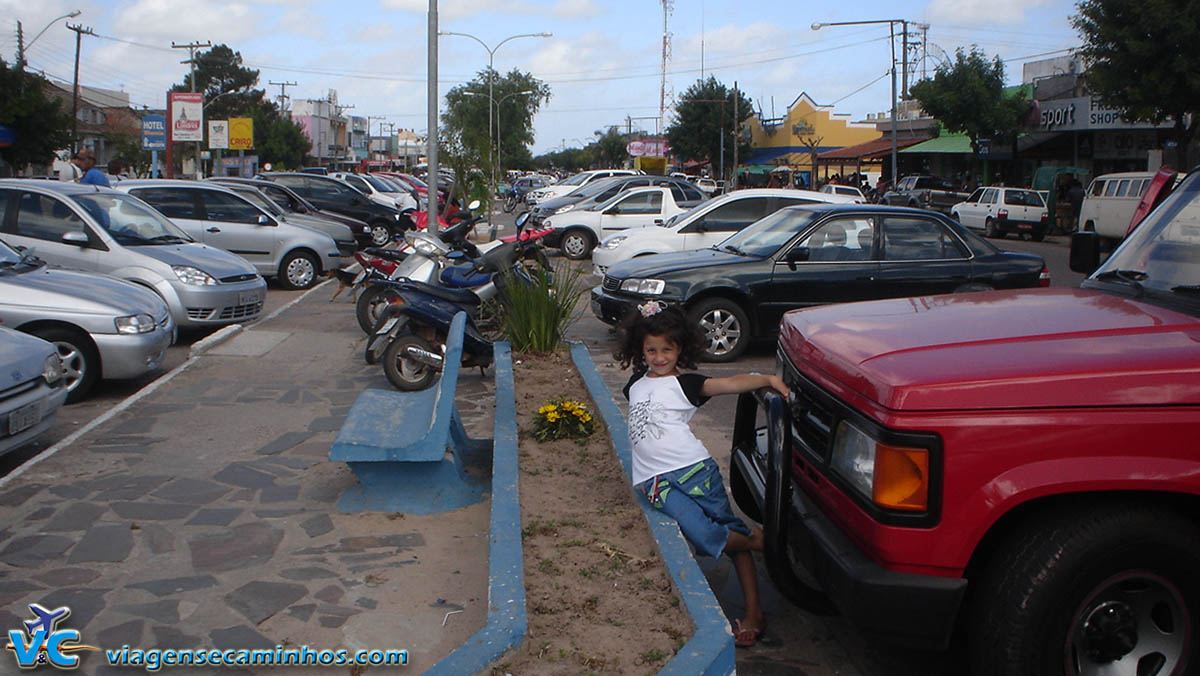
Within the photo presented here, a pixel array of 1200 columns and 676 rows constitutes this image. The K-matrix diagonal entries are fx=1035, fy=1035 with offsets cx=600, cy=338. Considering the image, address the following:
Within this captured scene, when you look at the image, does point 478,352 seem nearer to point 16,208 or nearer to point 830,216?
point 830,216

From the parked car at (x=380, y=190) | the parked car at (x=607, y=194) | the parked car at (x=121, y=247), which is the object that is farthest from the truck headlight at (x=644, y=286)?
the parked car at (x=380, y=190)

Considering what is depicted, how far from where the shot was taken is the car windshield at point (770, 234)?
33.7ft

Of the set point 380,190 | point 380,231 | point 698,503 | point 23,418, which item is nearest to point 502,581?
point 698,503

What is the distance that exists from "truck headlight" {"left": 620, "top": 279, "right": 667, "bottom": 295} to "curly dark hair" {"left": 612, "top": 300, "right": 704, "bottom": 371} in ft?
18.1

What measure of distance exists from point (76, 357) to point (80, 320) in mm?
306

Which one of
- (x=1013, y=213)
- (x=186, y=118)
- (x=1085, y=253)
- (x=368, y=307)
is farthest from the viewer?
(x=186, y=118)

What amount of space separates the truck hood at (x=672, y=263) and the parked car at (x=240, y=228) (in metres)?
7.00

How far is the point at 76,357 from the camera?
324 inches

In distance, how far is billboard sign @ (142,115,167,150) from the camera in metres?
39.4

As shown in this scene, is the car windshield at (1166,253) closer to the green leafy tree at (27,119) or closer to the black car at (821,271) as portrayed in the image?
the black car at (821,271)

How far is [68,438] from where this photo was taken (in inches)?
277

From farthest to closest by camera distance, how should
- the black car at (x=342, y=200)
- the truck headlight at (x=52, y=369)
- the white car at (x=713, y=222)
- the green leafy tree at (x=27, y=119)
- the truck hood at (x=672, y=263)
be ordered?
the green leafy tree at (x=27, y=119) → the black car at (x=342, y=200) → the white car at (x=713, y=222) → the truck hood at (x=672, y=263) → the truck headlight at (x=52, y=369)

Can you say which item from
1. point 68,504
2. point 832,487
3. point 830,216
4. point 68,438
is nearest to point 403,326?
point 68,438

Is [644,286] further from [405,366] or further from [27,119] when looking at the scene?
[27,119]
